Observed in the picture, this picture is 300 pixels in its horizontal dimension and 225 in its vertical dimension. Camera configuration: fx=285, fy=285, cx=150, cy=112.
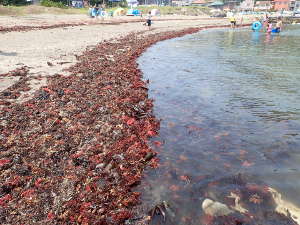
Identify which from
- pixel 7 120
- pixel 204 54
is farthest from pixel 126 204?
pixel 204 54

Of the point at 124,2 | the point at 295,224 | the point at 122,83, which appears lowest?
the point at 295,224

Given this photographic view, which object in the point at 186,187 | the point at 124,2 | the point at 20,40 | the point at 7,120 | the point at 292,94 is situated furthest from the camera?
the point at 124,2

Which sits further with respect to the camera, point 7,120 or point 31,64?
point 31,64

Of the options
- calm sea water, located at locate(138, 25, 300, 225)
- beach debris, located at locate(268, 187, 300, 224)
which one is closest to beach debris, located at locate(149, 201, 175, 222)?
calm sea water, located at locate(138, 25, 300, 225)

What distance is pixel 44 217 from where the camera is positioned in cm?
645

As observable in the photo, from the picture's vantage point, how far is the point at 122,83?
667 inches

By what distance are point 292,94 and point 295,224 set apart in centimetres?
1170

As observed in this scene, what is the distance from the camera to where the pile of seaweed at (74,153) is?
6.81m

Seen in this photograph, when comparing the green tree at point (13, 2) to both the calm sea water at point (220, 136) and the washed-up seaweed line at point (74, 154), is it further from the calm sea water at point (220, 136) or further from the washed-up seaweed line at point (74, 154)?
the washed-up seaweed line at point (74, 154)

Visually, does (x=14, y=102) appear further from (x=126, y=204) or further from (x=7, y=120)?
(x=126, y=204)

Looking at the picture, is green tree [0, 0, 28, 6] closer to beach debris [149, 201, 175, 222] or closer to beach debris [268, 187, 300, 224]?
beach debris [149, 201, 175, 222]

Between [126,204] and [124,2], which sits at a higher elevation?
[124,2]

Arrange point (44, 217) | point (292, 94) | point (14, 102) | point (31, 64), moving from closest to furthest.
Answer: point (44, 217)
point (14, 102)
point (292, 94)
point (31, 64)

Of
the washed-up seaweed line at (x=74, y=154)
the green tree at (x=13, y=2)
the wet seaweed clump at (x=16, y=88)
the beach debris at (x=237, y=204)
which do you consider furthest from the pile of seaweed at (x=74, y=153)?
the green tree at (x=13, y=2)
